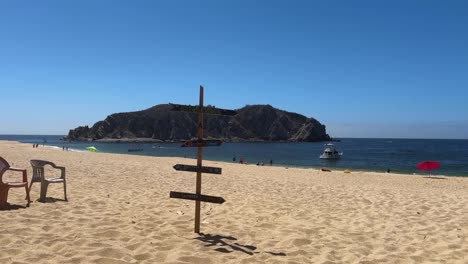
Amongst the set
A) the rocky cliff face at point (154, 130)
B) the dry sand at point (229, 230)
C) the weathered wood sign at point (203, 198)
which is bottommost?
the dry sand at point (229, 230)

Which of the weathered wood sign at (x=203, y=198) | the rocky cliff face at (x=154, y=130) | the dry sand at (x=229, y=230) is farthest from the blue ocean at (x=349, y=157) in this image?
the rocky cliff face at (x=154, y=130)

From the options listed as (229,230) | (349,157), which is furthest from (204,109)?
(349,157)

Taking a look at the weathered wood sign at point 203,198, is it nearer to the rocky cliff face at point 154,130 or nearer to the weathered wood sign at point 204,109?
the weathered wood sign at point 204,109

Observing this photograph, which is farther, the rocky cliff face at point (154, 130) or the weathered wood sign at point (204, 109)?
the rocky cliff face at point (154, 130)

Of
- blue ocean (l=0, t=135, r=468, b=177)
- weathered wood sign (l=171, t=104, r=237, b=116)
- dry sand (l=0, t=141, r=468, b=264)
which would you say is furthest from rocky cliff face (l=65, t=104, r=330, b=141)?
weathered wood sign (l=171, t=104, r=237, b=116)

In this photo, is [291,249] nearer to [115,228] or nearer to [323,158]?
[115,228]

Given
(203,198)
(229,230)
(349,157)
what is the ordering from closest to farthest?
(203,198), (229,230), (349,157)

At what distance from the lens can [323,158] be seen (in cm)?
6412

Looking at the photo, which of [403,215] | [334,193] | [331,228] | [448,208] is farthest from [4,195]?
[448,208]

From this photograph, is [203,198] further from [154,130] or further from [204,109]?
[154,130]

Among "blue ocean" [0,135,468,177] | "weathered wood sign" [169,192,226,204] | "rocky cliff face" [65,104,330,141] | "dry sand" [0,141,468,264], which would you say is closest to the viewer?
"dry sand" [0,141,468,264]

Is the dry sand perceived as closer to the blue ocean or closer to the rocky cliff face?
the blue ocean

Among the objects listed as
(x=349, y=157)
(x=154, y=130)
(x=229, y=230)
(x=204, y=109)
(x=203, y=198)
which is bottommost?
(x=349, y=157)

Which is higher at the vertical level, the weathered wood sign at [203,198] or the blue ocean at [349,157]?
the weathered wood sign at [203,198]
